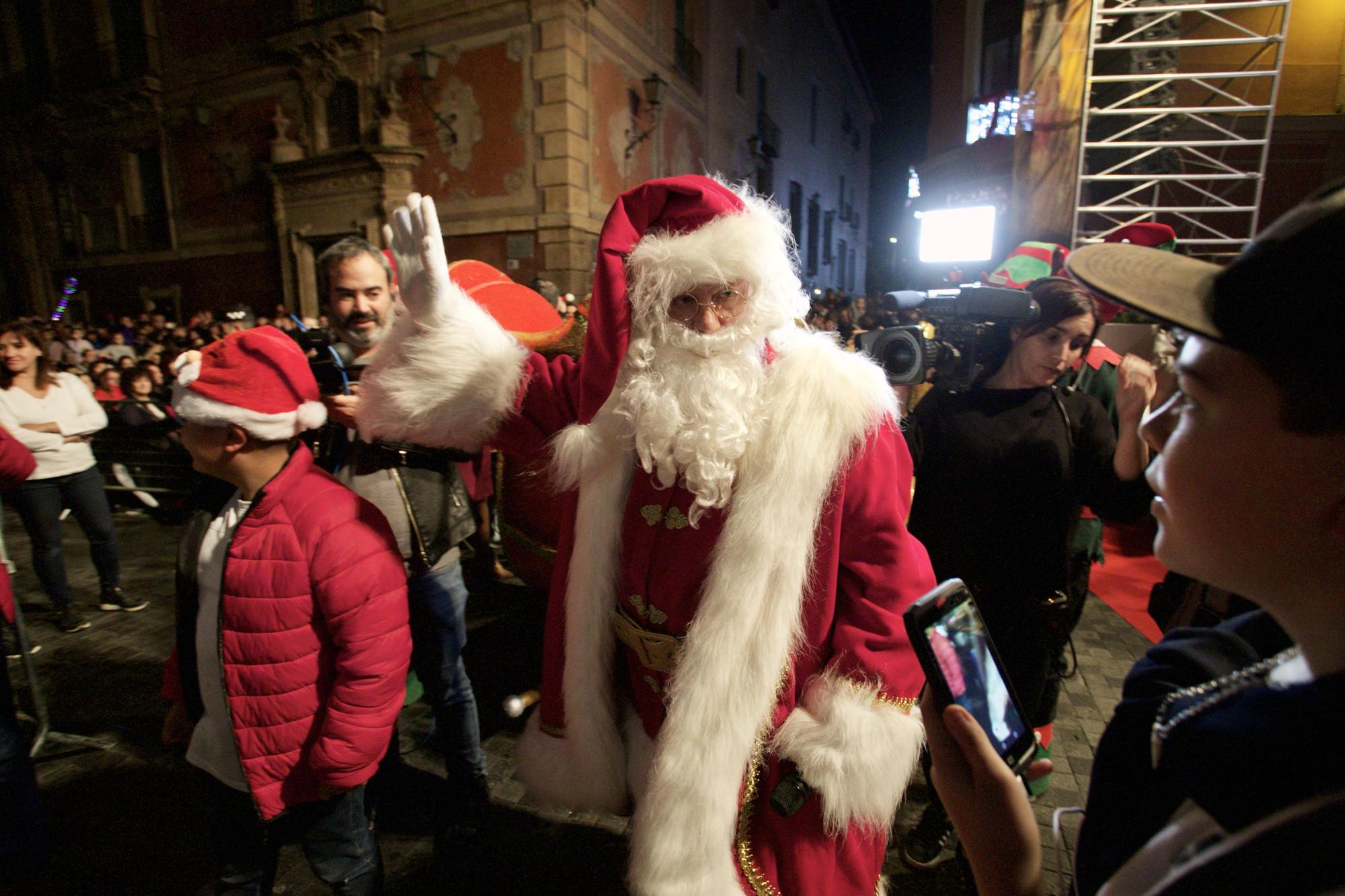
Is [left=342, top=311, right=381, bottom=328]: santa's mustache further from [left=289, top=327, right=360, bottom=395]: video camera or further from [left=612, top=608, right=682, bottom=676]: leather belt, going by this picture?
[left=612, top=608, right=682, bottom=676]: leather belt

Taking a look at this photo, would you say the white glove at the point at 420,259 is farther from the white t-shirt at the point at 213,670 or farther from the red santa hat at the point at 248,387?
the white t-shirt at the point at 213,670

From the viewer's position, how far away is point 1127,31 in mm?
7371

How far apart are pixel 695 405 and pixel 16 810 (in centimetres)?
239

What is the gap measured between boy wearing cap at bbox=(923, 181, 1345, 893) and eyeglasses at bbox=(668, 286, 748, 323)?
0.87m

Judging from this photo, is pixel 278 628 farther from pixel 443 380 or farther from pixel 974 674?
pixel 974 674

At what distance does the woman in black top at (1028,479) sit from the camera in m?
2.18

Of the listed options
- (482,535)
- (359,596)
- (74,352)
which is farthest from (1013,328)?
(74,352)

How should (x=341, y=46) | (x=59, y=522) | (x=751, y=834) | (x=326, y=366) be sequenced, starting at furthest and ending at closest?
(x=341, y=46), (x=59, y=522), (x=326, y=366), (x=751, y=834)

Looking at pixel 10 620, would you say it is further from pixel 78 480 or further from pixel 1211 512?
pixel 1211 512

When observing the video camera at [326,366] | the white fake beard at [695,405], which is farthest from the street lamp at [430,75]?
the white fake beard at [695,405]

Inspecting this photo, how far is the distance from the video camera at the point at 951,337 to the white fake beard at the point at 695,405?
75 cm

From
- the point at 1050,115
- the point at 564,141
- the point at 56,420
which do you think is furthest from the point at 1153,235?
the point at 564,141

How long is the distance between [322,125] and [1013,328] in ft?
45.5

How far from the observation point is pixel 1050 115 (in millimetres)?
7148
